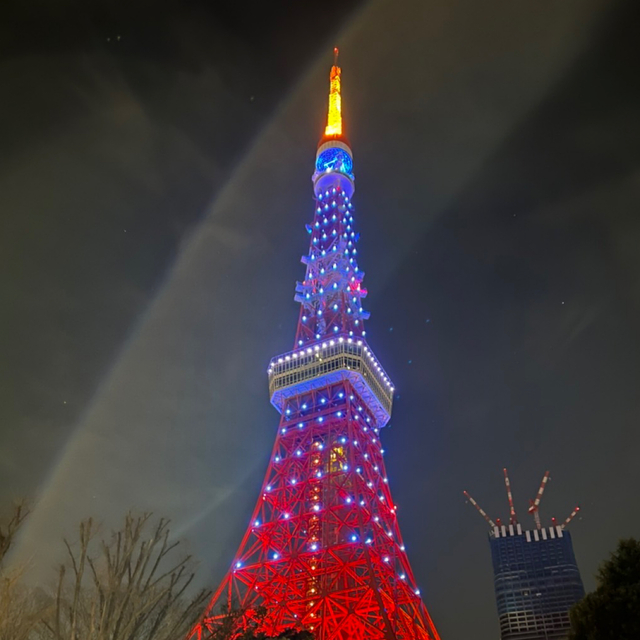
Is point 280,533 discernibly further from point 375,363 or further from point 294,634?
point 294,634

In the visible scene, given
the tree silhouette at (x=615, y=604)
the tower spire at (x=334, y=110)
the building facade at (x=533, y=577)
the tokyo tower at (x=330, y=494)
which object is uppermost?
the tower spire at (x=334, y=110)

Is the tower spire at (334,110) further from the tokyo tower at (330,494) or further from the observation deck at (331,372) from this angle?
the observation deck at (331,372)

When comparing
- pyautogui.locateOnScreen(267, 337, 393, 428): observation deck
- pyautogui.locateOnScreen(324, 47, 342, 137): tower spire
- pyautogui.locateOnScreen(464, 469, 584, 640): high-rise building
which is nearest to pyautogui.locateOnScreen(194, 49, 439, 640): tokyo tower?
pyautogui.locateOnScreen(267, 337, 393, 428): observation deck

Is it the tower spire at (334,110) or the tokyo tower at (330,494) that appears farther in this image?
the tower spire at (334,110)

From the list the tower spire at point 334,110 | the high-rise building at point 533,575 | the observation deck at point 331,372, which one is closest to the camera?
the observation deck at point 331,372

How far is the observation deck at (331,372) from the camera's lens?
28219 mm

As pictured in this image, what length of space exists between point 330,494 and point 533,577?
63397 mm

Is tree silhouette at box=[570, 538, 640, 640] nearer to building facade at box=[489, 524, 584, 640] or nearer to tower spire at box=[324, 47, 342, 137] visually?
tower spire at box=[324, 47, 342, 137]

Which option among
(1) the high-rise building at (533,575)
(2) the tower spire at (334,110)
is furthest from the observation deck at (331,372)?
(1) the high-rise building at (533,575)

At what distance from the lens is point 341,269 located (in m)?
33.6

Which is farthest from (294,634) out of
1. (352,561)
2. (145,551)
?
(352,561)

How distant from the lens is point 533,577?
7588cm

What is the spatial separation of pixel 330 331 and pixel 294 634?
68.5 ft

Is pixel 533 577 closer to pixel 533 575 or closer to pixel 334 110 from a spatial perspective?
pixel 533 575
